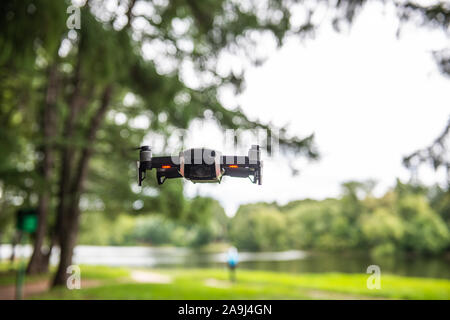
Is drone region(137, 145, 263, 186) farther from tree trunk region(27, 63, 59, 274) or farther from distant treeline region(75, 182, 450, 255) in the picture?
distant treeline region(75, 182, 450, 255)

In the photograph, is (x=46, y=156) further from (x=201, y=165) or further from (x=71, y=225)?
(x=201, y=165)

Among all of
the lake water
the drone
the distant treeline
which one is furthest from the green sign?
the distant treeline

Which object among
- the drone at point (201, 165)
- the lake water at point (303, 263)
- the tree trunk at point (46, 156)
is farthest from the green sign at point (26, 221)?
the lake water at point (303, 263)

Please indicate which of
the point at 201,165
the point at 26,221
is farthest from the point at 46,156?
the point at 201,165

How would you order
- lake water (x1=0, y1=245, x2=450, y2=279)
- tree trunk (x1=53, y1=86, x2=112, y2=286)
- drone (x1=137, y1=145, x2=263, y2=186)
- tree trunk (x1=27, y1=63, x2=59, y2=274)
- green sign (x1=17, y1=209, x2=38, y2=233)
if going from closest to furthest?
drone (x1=137, y1=145, x2=263, y2=186) < green sign (x1=17, y1=209, x2=38, y2=233) < tree trunk (x1=53, y1=86, x2=112, y2=286) < tree trunk (x1=27, y1=63, x2=59, y2=274) < lake water (x1=0, y1=245, x2=450, y2=279)

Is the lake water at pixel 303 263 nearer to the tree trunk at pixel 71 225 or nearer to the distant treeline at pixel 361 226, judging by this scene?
the distant treeline at pixel 361 226
